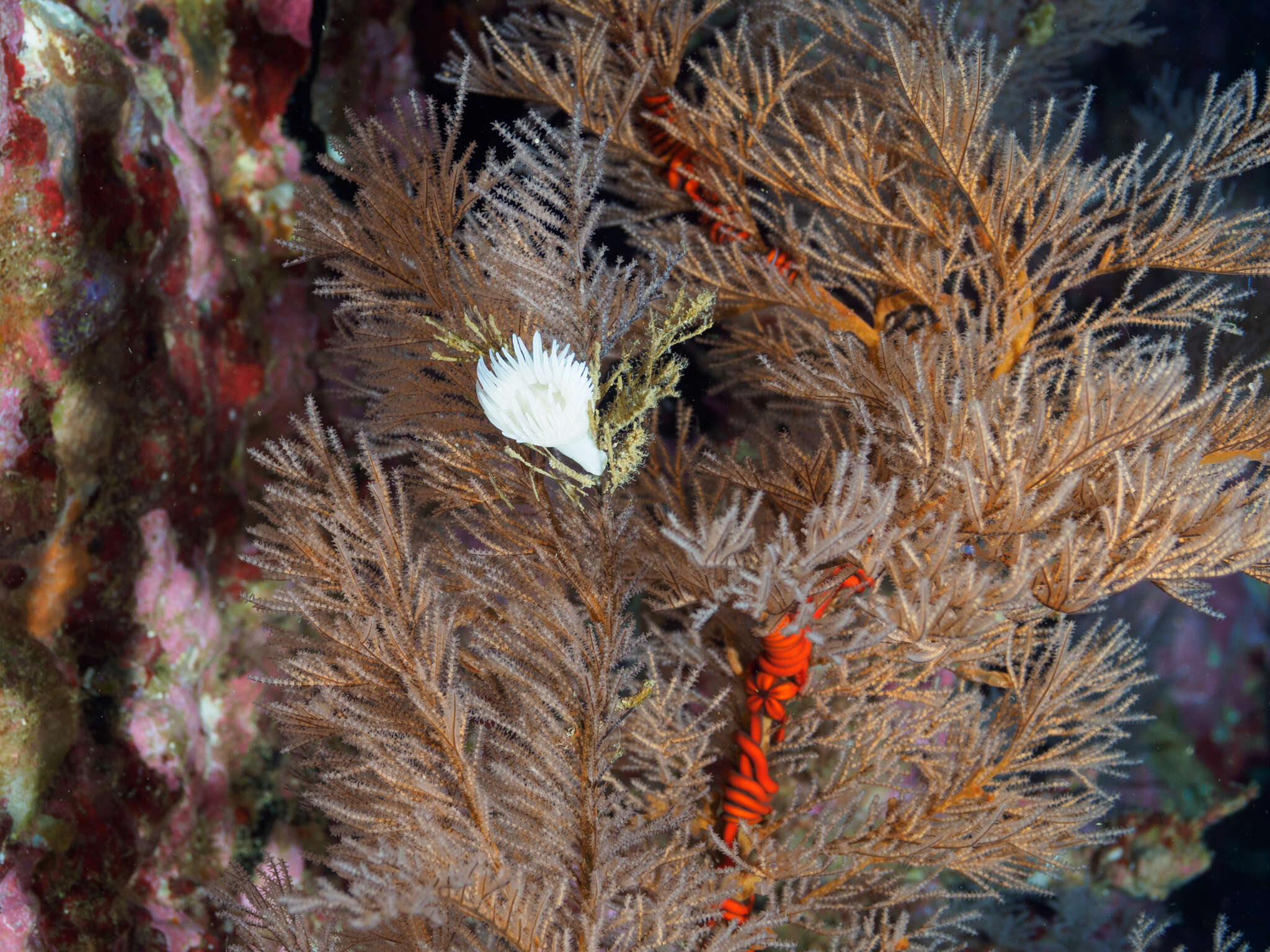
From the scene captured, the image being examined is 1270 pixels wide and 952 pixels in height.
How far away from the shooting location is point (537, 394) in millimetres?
1068

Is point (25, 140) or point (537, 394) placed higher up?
point (25, 140)

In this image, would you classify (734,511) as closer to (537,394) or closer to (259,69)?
(537,394)

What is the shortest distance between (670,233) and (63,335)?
172cm

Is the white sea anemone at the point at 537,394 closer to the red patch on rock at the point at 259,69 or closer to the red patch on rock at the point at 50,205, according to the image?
the red patch on rock at the point at 50,205

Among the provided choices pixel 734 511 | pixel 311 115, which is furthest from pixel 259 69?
pixel 734 511

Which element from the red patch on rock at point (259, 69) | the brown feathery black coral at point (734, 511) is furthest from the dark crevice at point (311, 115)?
the brown feathery black coral at point (734, 511)

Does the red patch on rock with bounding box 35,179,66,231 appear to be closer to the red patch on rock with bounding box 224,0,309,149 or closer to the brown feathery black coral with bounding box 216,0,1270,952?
the brown feathery black coral with bounding box 216,0,1270,952

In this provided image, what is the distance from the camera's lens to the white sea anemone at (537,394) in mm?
1072

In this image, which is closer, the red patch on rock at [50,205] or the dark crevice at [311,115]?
the red patch on rock at [50,205]

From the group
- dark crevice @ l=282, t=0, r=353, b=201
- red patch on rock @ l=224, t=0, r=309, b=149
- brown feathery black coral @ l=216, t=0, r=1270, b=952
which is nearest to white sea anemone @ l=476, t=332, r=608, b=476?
brown feathery black coral @ l=216, t=0, r=1270, b=952

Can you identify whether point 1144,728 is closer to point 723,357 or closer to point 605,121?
point 723,357

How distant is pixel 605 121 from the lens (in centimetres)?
204

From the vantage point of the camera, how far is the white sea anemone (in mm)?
1072

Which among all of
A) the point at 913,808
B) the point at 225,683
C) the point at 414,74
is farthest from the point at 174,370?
the point at 913,808
